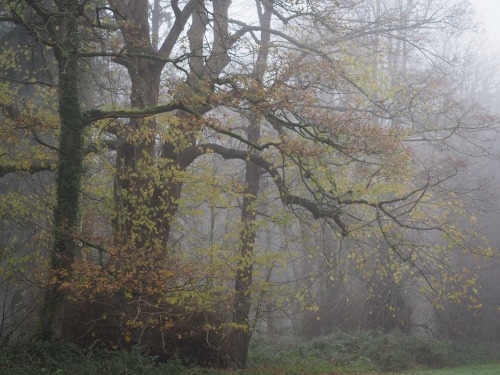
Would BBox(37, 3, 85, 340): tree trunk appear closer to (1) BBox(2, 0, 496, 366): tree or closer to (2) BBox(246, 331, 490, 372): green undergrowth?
(1) BBox(2, 0, 496, 366): tree

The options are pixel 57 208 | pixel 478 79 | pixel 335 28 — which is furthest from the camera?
pixel 478 79

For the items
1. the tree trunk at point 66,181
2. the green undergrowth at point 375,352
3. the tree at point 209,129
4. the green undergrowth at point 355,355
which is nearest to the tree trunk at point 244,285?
the tree at point 209,129

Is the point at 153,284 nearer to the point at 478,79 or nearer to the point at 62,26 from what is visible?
the point at 62,26

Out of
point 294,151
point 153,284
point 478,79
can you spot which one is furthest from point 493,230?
point 153,284

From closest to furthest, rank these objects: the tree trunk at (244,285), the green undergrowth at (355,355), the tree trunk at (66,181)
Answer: the tree trunk at (66,181) < the tree trunk at (244,285) < the green undergrowth at (355,355)

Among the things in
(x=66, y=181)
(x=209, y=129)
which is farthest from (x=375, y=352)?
(x=66, y=181)

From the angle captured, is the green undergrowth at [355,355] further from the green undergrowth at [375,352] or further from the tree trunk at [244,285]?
the tree trunk at [244,285]

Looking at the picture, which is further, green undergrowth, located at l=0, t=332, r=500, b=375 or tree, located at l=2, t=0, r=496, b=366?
green undergrowth, located at l=0, t=332, r=500, b=375

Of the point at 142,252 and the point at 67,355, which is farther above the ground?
the point at 142,252

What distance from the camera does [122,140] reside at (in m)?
12.3

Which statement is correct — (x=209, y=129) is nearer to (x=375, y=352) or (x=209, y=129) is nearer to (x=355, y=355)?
(x=355, y=355)

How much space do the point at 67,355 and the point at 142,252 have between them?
2106 mm

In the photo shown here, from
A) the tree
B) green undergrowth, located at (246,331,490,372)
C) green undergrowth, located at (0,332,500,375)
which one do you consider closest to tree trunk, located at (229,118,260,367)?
the tree

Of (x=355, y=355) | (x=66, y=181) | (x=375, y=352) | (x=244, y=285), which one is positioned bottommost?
(x=355, y=355)
